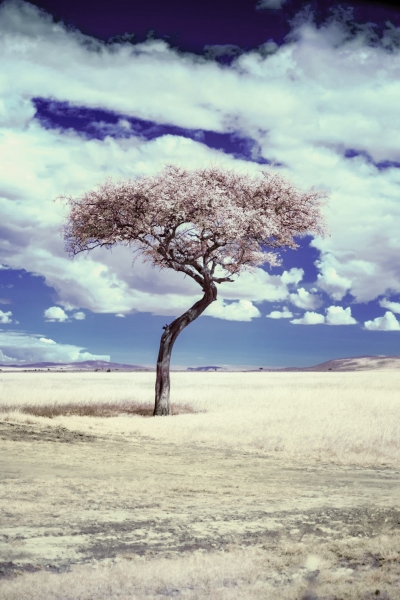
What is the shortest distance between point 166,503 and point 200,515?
0.97 metres

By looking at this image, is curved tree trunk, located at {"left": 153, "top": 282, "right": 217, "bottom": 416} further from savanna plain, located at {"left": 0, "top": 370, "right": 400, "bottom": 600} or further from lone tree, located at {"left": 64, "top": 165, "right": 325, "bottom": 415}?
savanna plain, located at {"left": 0, "top": 370, "right": 400, "bottom": 600}

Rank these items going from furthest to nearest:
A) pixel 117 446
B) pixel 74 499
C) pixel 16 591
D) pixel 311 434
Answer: pixel 311 434
pixel 117 446
pixel 74 499
pixel 16 591

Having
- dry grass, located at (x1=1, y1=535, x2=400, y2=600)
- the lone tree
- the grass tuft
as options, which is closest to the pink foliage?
the lone tree

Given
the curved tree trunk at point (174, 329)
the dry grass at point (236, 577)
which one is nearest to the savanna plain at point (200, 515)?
the dry grass at point (236, 577)

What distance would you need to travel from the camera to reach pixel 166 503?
406 inches

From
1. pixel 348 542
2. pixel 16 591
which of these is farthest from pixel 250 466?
pixel 16 591

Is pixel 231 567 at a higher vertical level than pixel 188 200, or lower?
lower

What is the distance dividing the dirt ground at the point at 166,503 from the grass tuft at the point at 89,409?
10918 mm

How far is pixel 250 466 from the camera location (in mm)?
14875

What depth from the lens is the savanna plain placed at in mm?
6609

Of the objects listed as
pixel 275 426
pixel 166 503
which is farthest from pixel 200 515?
pixel 275 426

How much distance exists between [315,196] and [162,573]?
25.4m

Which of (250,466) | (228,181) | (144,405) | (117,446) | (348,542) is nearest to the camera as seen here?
(348,542)

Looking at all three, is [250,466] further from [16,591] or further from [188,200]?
[188,200]
